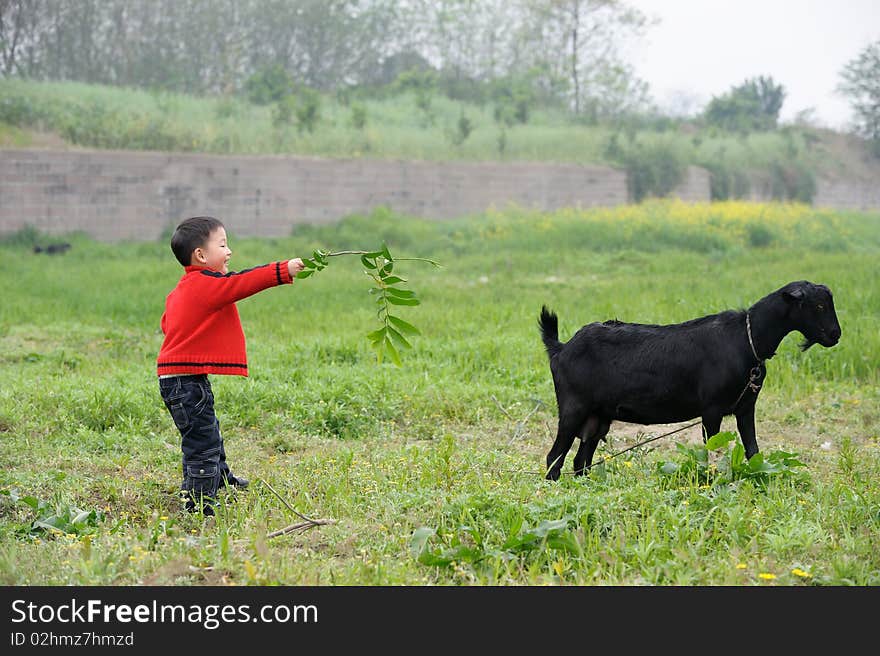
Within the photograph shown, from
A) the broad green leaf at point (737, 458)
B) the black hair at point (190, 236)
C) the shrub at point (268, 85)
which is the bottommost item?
the broad green leaf at point (737, 458)

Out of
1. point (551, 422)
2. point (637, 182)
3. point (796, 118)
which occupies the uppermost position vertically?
point (796, 118)

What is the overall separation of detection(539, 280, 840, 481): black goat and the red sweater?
6.64ft

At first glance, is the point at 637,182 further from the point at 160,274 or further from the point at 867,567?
the point at 867,567

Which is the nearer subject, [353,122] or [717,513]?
[717,513]

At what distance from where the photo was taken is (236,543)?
15.0 ft

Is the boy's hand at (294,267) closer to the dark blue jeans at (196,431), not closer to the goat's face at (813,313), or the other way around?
the dark blue jeans at (196,431)

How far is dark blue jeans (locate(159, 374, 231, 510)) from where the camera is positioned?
5.42 meters

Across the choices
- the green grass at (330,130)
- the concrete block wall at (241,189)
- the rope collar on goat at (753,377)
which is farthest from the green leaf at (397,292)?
the green grass at (330,130)

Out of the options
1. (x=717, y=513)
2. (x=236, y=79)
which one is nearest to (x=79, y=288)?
(x=717, y=513)

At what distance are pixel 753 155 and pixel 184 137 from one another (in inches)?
784

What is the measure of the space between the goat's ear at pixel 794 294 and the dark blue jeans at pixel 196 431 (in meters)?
3.58

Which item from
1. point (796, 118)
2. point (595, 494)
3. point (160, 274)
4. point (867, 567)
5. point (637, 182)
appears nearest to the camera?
point (867, 567)

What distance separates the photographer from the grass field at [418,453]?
4.25m

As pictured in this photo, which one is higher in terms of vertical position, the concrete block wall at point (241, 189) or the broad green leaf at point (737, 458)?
the concrete block wall at point (241, 189)
